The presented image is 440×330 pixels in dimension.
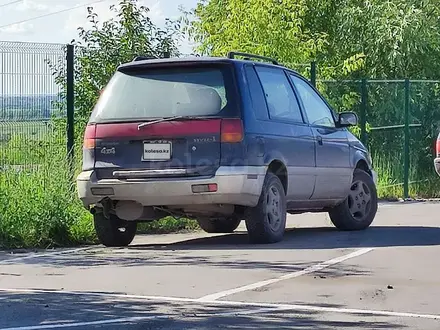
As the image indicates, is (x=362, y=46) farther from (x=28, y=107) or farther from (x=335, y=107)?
(x=28, y=107)

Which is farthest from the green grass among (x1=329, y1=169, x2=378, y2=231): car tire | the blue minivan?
(x1=329, y1=169, x2=378, y2=231): car tire

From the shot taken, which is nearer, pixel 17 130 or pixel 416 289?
pixel 416 289

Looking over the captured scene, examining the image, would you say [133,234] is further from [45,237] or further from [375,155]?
[375,155]

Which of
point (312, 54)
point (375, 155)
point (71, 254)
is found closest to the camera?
point (71, 254)

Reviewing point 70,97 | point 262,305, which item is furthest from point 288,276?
point 70,97

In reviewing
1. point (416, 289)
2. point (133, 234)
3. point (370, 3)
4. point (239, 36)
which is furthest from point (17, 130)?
point (370, 3)

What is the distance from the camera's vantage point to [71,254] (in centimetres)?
1129

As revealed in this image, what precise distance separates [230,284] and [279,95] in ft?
12.1

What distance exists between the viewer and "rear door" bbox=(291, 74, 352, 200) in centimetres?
1268

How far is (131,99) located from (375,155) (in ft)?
29.9

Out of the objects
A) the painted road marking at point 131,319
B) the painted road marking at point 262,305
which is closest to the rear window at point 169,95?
the painted road marking at point 262,305

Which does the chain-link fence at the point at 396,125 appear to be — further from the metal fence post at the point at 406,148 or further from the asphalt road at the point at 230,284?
the asphalt road at the point at 230,284

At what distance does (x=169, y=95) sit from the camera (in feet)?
37.2

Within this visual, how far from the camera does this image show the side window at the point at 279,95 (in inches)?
468
